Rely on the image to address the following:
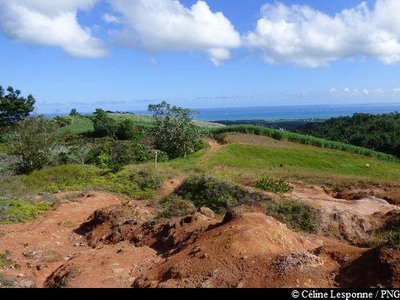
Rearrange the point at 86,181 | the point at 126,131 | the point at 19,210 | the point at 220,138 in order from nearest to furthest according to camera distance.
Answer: the point at 19,210, the point at 86,181, the point at 220,138, the point at 126,131

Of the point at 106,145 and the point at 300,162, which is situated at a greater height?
the point at 106,145

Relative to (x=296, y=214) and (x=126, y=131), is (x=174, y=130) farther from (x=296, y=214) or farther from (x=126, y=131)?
(x=296, y=214)

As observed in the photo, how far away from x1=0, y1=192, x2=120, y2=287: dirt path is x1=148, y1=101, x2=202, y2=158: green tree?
18.2 metres

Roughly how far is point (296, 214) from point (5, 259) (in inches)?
373

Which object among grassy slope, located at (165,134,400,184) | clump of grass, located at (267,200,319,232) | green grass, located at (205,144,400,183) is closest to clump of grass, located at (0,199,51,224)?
clump of grass, located at (267,200,319,232)

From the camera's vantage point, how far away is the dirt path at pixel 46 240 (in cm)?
1306

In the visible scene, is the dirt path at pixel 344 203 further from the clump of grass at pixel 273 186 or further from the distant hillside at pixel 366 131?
the distant hillside at pixel 366 131

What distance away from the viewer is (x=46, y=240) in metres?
15.8

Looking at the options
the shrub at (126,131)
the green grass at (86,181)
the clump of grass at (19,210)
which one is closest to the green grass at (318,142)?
the shrub at (126,131)

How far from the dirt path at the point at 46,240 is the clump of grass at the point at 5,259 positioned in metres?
0.14

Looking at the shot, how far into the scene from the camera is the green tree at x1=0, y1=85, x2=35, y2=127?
199ft

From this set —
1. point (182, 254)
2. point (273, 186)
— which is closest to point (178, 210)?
point (182, 254)

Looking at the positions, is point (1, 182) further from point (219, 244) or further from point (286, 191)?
point (219, 244)

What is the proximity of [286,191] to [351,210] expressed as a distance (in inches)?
159
